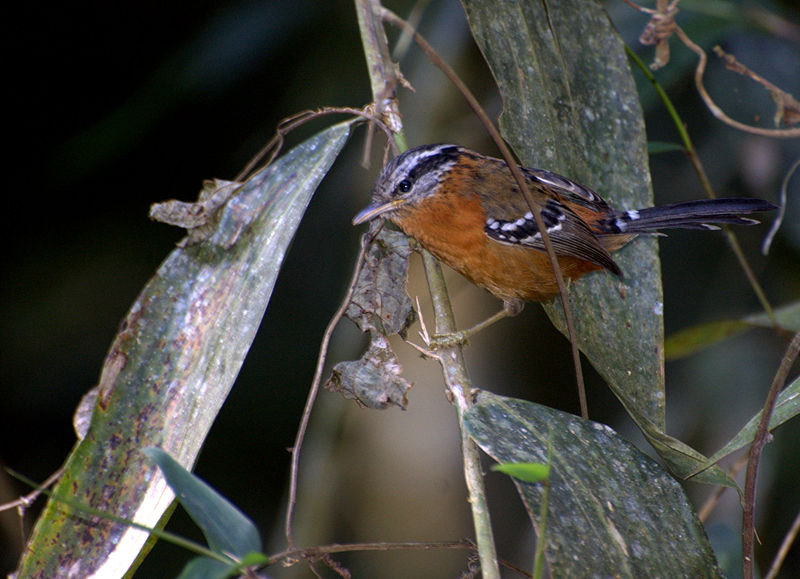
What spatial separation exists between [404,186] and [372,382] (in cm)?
103

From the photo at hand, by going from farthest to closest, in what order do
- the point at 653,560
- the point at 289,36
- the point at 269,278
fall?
the point at 289,36 < the point at 269,278 < the point at 653,560

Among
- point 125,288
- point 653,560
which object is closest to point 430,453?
point 125,288

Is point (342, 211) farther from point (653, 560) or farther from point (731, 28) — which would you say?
point (653, 560)

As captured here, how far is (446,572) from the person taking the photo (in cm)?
395

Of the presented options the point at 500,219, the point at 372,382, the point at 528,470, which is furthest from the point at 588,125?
the point at 528,470

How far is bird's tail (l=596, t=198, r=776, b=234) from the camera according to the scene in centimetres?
282

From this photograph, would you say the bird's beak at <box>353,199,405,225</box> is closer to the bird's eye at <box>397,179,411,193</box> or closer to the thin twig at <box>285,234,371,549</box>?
the bird's eye at <box>397,179,411,193</box>

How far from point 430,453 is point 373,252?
1.60 metres

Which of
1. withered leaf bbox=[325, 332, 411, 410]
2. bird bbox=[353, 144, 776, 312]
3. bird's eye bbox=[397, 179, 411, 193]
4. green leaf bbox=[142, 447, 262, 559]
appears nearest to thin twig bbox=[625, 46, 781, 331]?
bird bbox=[353, 144, 776, 312]

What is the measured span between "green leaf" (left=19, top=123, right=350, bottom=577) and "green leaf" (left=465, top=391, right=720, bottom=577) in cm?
58

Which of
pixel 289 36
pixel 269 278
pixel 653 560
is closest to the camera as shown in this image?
pixel 653 560

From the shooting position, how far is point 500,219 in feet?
9.68

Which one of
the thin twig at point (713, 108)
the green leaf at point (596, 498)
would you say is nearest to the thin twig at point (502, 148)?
the green leaf at point (596, 498)

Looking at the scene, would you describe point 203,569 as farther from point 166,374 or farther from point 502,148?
point 502,148
